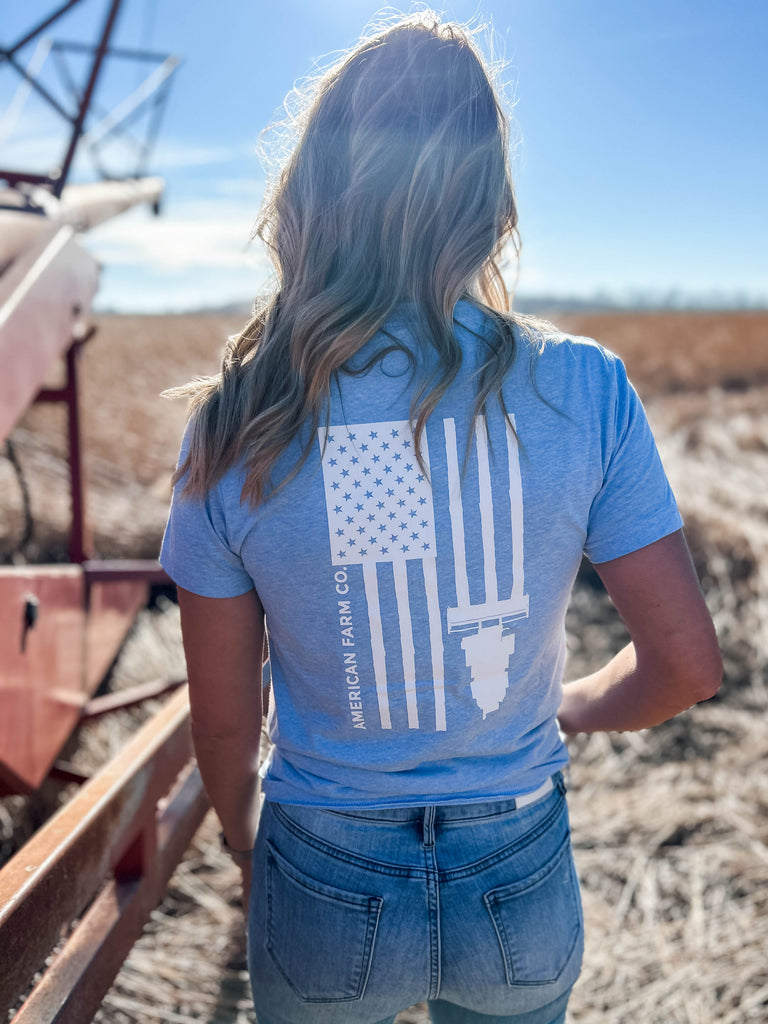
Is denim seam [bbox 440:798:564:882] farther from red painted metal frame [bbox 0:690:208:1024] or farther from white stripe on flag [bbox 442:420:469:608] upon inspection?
red painted metal frame [bbox 0:690:208:1024]

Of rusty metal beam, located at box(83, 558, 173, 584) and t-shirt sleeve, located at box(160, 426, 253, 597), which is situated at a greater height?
t-shirt sleeve, located at box(160, 426, 253, 597)

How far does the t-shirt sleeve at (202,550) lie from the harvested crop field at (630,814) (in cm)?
173

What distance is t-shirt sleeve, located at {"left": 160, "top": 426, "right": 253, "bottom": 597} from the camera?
0.88 m

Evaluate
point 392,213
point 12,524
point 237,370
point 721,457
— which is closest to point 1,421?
point 237,370

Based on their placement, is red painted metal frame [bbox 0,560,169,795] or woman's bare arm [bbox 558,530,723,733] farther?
red painted metal frame [bbox 0,560,169,795]

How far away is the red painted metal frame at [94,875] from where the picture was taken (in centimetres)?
113

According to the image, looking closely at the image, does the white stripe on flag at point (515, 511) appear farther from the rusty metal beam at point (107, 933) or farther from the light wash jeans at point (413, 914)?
the rusty metal beam at point (107, 933)

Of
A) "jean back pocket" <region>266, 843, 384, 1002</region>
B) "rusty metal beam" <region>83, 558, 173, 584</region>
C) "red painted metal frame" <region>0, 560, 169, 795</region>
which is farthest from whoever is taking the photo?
"rusty metal beam" <region>83, 558, 173, 584</region>

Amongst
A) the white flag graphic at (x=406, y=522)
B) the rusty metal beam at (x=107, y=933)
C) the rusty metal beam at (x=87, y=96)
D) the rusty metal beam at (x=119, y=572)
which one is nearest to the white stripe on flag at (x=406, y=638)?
the white flag graphic at (x=406, y=522)

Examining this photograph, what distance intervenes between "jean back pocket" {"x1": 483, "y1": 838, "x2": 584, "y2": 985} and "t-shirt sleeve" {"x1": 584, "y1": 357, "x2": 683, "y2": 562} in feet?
1.37

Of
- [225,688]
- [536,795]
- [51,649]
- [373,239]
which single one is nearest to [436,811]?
[536,795]

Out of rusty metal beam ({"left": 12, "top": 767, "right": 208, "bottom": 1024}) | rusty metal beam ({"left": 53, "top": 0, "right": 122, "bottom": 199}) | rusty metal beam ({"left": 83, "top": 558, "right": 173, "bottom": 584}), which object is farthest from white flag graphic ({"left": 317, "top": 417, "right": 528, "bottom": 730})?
rusty metal beam ({"left": 53, "top": 0, "right": 122, "bottom": 199})

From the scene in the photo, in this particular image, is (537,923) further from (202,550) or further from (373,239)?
(373,239)

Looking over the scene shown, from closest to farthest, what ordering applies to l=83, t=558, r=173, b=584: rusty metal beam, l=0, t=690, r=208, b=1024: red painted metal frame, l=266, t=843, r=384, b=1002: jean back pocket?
l=266, t=843, r=384, b=1002: jean back pocket, l=0, t=690, r=208, b=1024: red painted metal frame, l=83, t=558, r=173, b=584: rusty metal beam
